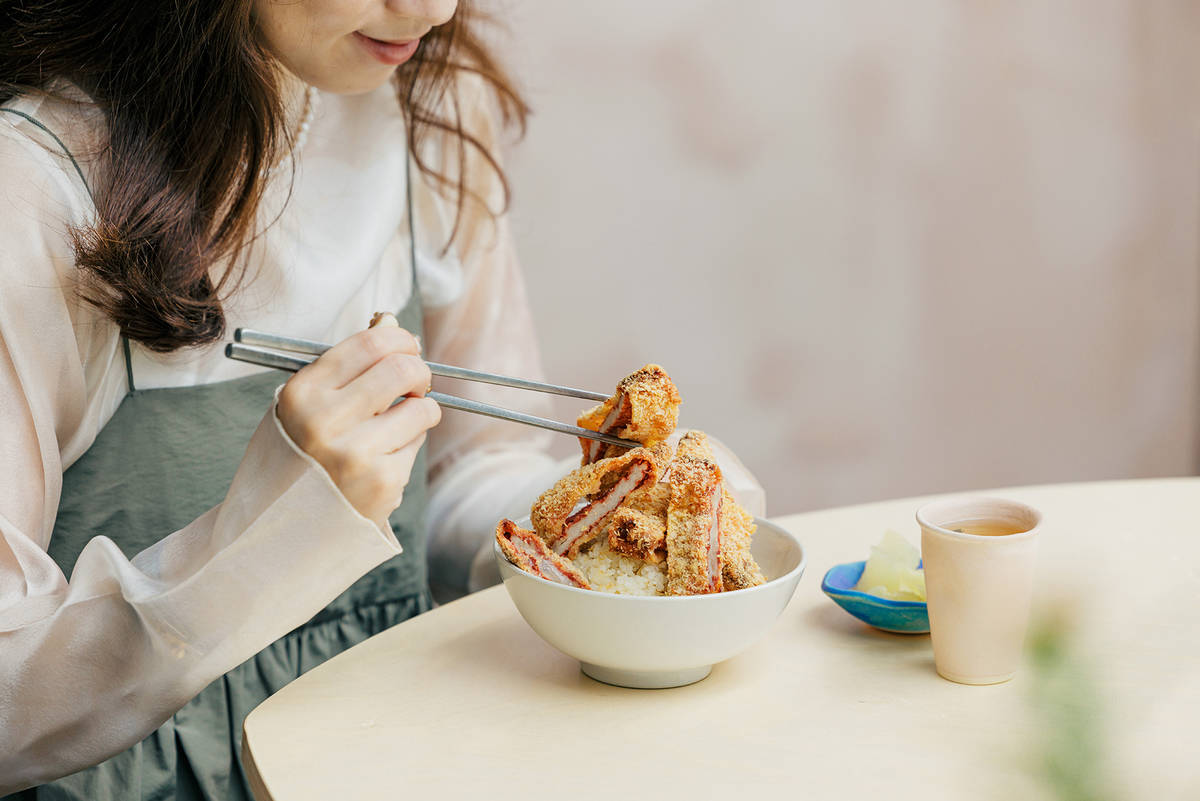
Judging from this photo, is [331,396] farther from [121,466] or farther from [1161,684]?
[1161,684]

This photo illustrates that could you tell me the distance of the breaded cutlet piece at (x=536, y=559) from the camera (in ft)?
2.68

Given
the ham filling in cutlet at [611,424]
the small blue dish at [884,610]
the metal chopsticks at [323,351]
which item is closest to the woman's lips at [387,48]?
the metal chopsticks at [323,351]

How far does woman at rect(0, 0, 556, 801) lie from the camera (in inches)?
33.3

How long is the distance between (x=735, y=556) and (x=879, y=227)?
165cm

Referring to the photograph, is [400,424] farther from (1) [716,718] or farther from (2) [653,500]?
(1) [716,718]

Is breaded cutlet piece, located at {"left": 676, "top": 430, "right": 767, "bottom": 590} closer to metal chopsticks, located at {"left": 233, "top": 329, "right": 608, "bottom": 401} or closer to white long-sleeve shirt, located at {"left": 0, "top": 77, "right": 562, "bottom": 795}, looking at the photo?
metal chopsticks, located at {"left": 233, "top": 329, "right": 608, "bottom": 401}

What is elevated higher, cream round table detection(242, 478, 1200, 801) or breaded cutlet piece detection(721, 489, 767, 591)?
breaded cutlet piece detection(721, 489, 767, 591)

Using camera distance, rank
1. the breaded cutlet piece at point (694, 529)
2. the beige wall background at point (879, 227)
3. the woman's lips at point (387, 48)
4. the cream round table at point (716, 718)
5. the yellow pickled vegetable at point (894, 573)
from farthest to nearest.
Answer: the beige wall background at point (879, 227) < the woman's lips at point (387, 48) < the yellow pickled vegetable at point (894, 573) < the breaded cutlet piece at point (694, 529) < the cream round table at point (716, 718)

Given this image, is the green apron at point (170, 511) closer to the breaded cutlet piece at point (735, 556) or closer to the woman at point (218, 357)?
the woman at point (218, 357)

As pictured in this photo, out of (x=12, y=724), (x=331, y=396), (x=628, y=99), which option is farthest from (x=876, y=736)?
(x=628, y=99)

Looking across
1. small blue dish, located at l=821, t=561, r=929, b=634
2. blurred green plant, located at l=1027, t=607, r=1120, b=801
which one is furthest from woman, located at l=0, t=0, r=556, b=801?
blurred green plant, located at l=1027, t=607, r=1120, b=801

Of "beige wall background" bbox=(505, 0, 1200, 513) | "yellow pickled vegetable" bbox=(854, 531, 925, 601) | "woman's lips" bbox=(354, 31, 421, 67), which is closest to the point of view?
"yellow pickled vegetable" bbox=(854, 531, 925, 601)

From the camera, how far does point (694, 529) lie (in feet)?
2.67

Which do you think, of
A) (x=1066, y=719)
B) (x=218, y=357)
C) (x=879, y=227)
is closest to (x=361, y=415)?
(x=218, y=357)
